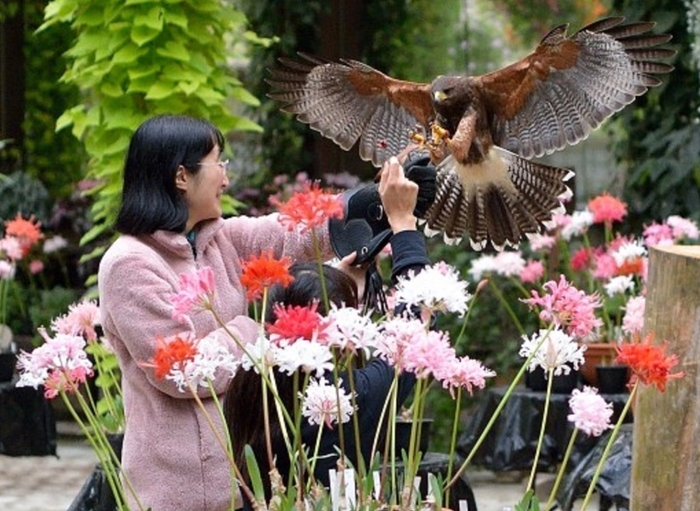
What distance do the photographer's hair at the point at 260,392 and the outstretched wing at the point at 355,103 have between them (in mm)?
1807

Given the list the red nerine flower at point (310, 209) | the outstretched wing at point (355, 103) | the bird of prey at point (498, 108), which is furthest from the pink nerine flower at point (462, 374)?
the outstretched wing at point (355, 103)

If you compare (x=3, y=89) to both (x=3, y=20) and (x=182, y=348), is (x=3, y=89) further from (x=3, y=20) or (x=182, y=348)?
(x=182, y=348)

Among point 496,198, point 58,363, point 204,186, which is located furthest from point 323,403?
point 496,198

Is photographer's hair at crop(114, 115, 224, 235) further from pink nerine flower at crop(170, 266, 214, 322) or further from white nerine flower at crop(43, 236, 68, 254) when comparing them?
white nerine flower at crop(43, 236, 68, 254)

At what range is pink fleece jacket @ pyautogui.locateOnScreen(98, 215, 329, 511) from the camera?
2.46 meters

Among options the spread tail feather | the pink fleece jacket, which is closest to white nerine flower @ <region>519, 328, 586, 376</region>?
the pink fleece jacket

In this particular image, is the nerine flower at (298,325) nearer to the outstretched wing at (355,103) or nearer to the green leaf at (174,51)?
the outstretched wing at (355,103)

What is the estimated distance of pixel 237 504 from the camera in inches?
102

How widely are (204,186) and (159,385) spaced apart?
1.19 feet

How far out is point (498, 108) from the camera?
14.2 ft

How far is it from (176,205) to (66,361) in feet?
1.56

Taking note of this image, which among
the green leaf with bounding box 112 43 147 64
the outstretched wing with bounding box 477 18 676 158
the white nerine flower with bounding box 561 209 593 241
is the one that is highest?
the green leaf with bounding box 112 43 147 64

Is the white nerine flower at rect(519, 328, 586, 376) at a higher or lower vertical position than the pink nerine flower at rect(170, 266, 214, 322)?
lower

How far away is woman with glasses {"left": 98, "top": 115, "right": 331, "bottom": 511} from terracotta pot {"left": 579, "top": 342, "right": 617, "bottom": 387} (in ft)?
9.85
